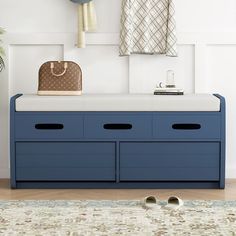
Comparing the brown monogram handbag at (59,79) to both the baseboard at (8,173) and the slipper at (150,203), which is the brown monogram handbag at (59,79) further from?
the slipper at (150,203)

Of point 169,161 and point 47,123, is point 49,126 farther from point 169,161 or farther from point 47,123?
point 169,161

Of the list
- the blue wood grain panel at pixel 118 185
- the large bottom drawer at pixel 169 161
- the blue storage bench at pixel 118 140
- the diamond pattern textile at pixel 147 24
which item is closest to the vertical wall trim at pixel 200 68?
the diamond pattern textile at pixel 147 24

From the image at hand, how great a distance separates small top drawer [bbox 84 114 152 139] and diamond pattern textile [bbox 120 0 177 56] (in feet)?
1.88

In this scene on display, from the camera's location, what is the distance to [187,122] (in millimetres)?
4328

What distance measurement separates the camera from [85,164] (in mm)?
4359

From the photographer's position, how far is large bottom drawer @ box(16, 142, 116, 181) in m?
4.35

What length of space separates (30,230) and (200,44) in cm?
215

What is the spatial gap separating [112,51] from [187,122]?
2.77 feet

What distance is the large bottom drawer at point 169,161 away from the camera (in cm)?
434

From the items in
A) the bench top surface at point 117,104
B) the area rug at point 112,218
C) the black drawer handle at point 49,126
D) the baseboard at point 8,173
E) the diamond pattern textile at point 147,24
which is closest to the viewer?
the area rug at point 112,218

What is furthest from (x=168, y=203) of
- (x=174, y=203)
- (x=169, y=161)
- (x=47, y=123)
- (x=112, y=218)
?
(x=47, y=123)

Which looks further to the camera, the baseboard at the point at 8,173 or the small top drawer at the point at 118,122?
Result: the baseboard at the point at 8,173

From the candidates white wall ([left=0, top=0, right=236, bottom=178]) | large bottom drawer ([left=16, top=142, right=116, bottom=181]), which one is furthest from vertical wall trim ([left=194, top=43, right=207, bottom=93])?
large bottom drawer ([left=16, top=142, right=116, bottom=181])

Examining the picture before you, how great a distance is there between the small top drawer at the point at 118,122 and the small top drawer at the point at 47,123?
0.22ft
